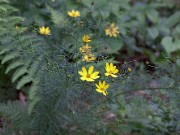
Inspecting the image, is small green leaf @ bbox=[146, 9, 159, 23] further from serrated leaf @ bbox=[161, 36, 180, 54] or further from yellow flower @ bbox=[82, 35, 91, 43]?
yellow flower @ bbox=[82, 35, 91, 43]

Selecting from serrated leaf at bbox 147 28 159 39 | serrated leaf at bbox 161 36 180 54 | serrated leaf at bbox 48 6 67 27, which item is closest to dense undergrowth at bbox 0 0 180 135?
serrated leaf at bbox 48 6 67 27

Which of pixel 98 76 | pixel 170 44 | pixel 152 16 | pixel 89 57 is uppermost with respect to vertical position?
pixel 152 16

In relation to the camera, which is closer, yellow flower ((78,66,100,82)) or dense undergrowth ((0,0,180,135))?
yellow flower ((78,66,100,82))

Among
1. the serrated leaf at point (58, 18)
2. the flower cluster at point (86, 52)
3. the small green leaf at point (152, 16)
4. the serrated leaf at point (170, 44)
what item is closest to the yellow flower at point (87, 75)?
the flower cluster at point (86, 52)

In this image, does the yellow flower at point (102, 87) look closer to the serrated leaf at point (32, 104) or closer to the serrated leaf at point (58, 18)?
the serrated leaf at point (32, 104)

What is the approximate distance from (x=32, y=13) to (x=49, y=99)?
163 cm

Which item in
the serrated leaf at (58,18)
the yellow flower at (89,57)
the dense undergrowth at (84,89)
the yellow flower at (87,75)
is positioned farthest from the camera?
the serrated leaf at (58,18)

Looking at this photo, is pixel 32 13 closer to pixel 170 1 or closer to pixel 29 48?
pixel 29 48

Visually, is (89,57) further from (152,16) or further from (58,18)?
(152,16)

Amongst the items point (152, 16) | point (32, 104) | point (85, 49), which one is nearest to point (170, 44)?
point (152, 16)

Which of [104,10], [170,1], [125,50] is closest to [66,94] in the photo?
[104,10]

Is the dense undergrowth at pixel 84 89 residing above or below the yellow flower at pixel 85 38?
below

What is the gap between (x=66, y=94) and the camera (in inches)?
103

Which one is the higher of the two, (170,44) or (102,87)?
(170,44)
